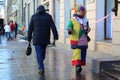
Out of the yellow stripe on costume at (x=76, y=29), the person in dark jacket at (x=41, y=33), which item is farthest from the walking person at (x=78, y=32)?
the person in dark jacket at (x=41, y=33)

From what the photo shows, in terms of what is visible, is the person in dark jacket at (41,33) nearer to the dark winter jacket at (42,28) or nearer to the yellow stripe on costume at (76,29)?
the dark winter jacket at (42,28)

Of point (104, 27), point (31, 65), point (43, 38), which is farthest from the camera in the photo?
point (104, 27)

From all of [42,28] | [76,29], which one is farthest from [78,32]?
[42,28]

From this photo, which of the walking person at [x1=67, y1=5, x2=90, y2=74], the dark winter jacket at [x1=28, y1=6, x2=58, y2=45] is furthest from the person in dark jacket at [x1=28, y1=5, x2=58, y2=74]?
the walking person at [x1=67, y1=5, x2=90, y2=74]

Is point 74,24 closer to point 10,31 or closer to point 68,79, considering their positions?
point 68,79

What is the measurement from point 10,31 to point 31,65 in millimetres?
24301

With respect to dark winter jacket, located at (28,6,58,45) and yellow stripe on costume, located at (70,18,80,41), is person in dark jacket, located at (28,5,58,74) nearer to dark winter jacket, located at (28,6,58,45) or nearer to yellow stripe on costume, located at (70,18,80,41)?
dark winter jacket, located at (28,6,58,45)

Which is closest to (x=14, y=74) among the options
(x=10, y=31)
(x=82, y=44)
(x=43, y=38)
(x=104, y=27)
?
(x=43, y=38)

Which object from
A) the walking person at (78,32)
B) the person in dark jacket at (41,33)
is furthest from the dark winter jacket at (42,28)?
the walking person at (78,32)

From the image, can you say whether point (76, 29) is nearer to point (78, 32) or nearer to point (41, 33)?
point (78, 32)

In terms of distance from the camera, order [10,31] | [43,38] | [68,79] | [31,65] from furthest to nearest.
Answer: [10,31], [31,65], [43,38], [68,79]

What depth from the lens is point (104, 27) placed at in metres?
14.9

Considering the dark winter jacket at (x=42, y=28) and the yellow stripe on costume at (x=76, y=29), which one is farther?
the yellow stripe on costume at (x=76, y=29)

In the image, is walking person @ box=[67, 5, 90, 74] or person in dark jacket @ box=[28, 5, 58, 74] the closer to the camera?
person in dark jacket @ box=[28, 5, 58, 74]
